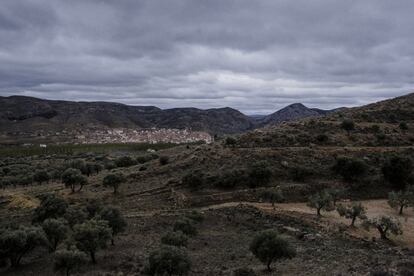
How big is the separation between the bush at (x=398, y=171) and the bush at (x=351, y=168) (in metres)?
2.42

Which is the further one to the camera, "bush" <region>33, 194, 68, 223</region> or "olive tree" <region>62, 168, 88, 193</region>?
"olive tree" <region>62, 168, 88, 193</region>

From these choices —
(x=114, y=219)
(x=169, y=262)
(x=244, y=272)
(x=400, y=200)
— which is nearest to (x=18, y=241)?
(x=114, y=219)

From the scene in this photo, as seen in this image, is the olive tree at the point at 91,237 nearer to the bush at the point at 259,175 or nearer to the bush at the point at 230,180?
the bush at the point at 230,180

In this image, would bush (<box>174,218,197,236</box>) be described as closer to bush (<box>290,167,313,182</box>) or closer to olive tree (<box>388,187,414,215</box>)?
olive tree (<box>388,187,414,215</box>)

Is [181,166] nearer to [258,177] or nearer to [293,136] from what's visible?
[258,177]

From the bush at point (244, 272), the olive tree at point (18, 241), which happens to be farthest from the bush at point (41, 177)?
the bush at point (244, 272)

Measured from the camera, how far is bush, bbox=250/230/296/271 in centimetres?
2478

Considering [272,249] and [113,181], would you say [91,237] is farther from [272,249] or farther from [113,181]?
[113,181]

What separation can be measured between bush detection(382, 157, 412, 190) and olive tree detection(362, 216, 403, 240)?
16.3m

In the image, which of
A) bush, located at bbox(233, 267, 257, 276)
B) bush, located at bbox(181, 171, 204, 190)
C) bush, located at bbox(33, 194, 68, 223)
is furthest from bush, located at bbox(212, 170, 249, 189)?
bush, located at bbox(233, 267, 257, 276)

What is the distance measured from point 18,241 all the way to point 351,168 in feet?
114

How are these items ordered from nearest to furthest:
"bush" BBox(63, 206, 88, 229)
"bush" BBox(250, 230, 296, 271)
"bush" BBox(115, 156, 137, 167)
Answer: "bush" BBox(250, 230, 296, 271) < "bush" BBox(63, 206, 88, 229) < "bush" BBox(115, 156, 137, 167)

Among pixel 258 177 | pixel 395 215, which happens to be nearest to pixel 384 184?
pixel 395 215

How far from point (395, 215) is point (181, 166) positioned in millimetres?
26709
